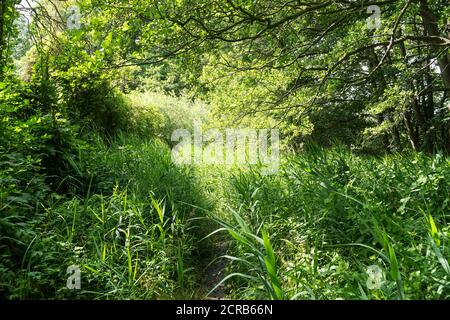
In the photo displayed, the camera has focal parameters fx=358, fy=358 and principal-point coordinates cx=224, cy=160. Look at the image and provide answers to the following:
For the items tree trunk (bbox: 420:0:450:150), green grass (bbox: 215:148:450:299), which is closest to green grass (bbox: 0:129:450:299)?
green grass (bbox: 215:148:450:299)

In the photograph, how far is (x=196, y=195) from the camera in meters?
4.52

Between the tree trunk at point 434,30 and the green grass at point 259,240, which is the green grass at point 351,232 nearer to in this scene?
the green grass at point 259,240

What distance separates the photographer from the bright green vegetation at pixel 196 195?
2314mm

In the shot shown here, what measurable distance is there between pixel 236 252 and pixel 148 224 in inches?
34.7

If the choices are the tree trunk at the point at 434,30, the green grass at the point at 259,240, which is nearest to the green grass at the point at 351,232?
the green grass at the point at 259,240

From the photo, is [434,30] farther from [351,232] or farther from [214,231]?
[214,231]

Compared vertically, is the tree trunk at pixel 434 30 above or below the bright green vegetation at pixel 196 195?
above

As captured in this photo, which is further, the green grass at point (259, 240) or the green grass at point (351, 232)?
the green grass at point (259, 240)

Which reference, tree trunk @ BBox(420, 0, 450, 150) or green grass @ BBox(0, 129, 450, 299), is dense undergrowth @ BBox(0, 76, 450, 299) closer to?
green grass @ BBox(0, 129, 450, 299)

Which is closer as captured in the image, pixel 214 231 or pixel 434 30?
pixel 214 231

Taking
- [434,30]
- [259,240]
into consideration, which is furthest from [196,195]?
[434,30]

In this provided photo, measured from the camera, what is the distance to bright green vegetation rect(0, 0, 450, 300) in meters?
2.31

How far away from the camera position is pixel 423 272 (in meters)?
1.93
